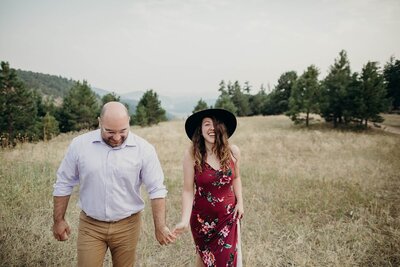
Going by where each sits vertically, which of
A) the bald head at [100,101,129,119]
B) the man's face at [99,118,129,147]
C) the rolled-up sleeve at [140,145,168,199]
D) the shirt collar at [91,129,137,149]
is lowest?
the rolled-up sleeve at [140,145,168,199]

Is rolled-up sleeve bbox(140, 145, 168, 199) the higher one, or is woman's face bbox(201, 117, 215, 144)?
woman's face bbox(201, 117, 215, 144)

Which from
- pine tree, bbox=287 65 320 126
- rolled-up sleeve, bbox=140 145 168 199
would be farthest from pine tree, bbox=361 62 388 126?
rolled-up sleeve, bbox=140 145 168 199

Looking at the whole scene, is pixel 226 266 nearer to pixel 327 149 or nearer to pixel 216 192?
pixel 216 192

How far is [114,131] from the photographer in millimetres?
2369

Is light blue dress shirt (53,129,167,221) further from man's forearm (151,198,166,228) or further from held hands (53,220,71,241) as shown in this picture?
held hands (53,220,71,241)

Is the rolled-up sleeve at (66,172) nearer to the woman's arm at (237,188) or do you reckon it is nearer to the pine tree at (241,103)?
the woman's arm at (237,188)

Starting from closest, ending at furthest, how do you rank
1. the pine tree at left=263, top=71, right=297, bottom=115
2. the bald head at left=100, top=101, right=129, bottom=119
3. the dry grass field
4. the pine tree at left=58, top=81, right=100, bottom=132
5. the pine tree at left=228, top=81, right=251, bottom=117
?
the bald head at left=100, top=101, right=129, bottom=119 → the dry grass field → the pine tree at left=58, top=81, right=100, bottom=132 → the pine tree at left=263, top=71, right=297, bottom=115 → the pine tree at left=228, top=81, right=251, bottom=117

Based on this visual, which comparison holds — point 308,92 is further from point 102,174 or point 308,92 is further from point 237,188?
point 102,174

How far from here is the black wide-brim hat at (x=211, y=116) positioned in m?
3.14

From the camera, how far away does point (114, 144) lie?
244 centimetres

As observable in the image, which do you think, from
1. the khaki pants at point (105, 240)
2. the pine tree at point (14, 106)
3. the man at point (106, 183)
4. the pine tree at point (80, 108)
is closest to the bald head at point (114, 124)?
the man at point (106, 183)

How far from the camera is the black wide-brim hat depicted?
3.14 m

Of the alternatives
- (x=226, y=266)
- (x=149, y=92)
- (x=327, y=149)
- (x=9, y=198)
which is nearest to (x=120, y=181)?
(x=226, y=266)

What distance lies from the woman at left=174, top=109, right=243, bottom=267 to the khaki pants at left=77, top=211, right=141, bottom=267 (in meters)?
0.58
